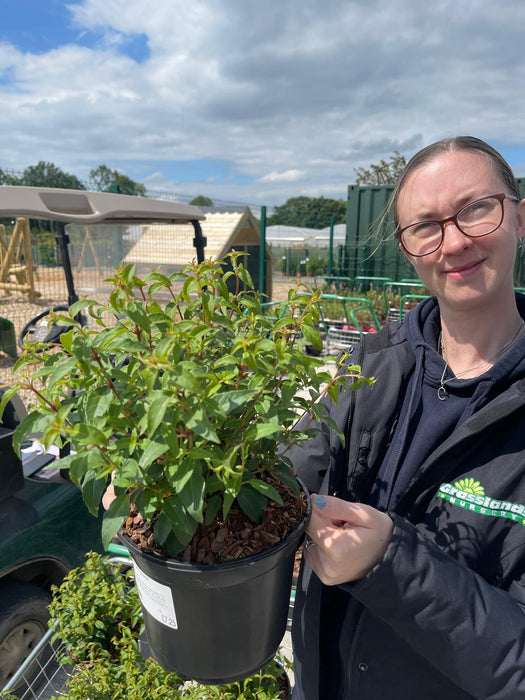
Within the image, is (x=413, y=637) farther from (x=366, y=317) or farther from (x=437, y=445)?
(x=366, y=317)

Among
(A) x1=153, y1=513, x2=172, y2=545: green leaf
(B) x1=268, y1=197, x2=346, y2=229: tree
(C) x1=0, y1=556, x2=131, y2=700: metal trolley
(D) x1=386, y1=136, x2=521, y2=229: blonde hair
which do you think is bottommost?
(C) x1=0, y1=556, x2=131, y2=700: metal trolley

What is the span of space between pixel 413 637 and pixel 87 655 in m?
1.44

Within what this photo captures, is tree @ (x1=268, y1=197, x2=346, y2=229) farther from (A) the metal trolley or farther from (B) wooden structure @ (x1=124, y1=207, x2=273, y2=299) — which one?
(A) the metal trolley

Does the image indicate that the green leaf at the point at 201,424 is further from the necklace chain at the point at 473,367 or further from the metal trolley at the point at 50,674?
the metal trolley at the point at 50,674

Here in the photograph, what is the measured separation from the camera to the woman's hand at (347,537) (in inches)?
37.1

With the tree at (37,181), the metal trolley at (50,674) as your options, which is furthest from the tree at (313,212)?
the metal trolley at (50,674)

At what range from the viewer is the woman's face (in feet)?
3.84

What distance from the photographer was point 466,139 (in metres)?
1.27

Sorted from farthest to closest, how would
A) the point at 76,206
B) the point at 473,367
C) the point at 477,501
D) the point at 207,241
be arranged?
the point at 207,241, the point at 76,206, the point at 473,367, the point at 477,501

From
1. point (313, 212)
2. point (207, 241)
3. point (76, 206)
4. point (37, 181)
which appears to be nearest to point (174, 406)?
point (76, 206)

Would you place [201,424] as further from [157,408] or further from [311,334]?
[311,334]

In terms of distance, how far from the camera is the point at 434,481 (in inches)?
44.6

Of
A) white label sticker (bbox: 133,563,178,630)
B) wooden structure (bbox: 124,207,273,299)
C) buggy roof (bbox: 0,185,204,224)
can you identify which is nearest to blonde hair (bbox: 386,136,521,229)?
white label sticker (bbox: 133,563,178,630)

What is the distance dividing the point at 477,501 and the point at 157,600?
715 mm
